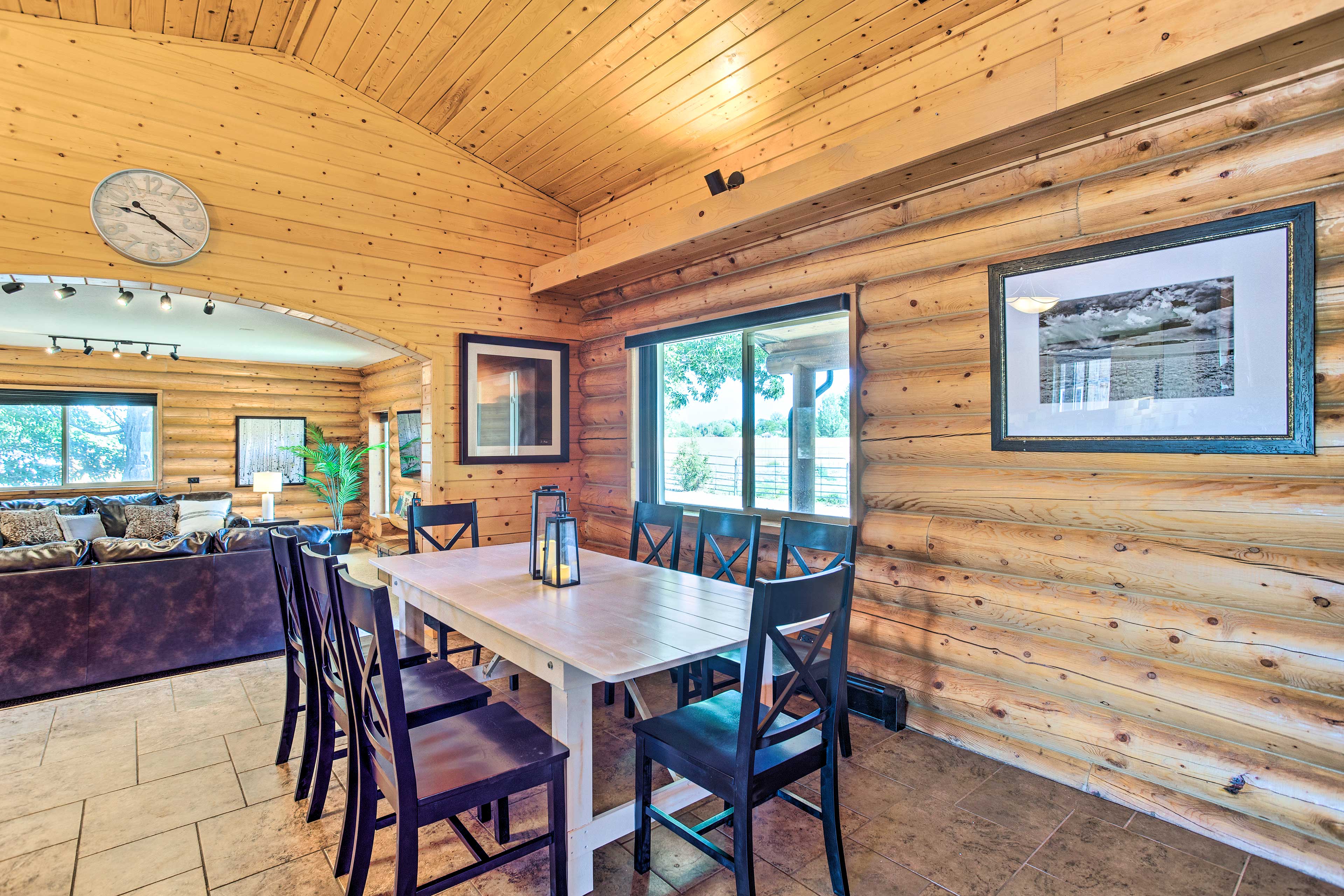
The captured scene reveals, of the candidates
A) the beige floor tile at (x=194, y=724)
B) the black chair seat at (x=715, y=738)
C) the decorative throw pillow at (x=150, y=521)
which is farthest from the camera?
the decorative throw pillow at (x=150, y=521)

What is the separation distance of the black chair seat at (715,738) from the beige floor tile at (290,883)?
1.07 m

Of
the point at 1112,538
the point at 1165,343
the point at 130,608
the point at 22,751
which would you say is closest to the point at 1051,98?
the point at 1165,343

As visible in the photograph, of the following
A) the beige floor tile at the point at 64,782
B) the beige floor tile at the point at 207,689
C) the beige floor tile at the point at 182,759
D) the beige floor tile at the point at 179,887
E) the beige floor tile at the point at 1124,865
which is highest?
the beige floor tile at the point at 1124,865

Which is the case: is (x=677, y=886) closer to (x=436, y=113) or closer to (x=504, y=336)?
(x=504, y=336)

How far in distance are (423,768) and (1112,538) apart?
96.7 inches

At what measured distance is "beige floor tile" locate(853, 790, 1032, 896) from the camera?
202 cm

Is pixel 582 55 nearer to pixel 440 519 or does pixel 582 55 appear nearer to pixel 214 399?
pixel 440 519

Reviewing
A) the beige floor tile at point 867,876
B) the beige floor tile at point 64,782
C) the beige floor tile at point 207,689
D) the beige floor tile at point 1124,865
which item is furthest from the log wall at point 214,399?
the beige floor tile at point 1124,865

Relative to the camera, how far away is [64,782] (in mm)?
2658

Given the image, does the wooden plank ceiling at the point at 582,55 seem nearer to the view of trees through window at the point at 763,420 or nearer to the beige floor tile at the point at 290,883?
the view of trees through window at the point at 763,420

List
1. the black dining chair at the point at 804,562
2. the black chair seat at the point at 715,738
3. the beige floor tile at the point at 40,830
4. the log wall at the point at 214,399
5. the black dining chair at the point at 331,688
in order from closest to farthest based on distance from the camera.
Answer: the black chair seat at the point at 715,738, the black dining chair at the point at 331,688, the beige floor tile at the point at 40,830, the black dining chair at the point at 804,562, the log wall at the point at 214,399

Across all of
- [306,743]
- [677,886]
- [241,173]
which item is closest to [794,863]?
[677,886]

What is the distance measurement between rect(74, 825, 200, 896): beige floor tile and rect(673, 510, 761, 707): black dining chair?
1.81 meters

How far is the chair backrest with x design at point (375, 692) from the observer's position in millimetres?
1623
